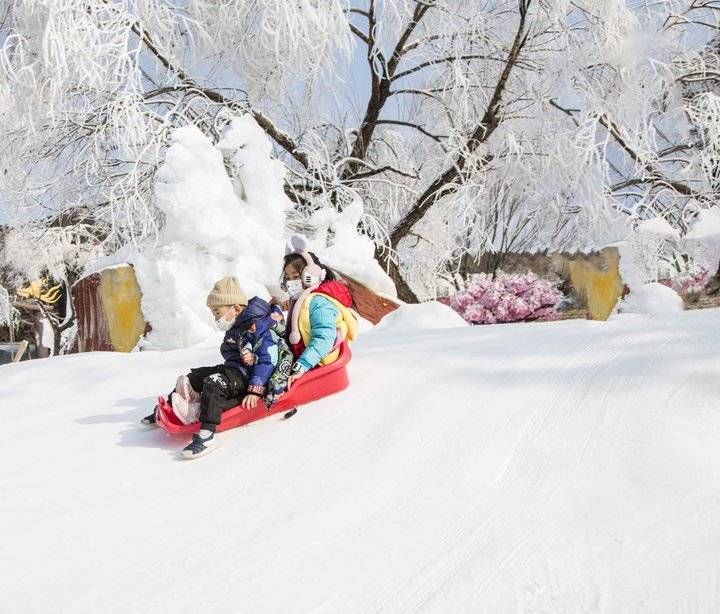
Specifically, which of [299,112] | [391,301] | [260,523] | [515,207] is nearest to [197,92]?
[299,112]

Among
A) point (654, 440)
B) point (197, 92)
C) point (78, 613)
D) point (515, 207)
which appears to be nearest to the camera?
point (78, 613)

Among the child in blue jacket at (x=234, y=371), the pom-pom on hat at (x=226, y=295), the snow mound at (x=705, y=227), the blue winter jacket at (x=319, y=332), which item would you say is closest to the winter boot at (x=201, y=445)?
the child in blue jacket at (x=234, y=371)

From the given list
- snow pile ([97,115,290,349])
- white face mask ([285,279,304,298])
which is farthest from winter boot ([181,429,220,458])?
snow pile ([97,115,290,349])

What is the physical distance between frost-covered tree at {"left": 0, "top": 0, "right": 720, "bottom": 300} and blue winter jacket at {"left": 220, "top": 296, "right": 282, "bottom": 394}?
13.8 feet

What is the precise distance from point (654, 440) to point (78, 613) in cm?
184

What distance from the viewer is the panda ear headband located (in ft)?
12.0

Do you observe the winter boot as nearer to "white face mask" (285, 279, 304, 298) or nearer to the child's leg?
the child's leg

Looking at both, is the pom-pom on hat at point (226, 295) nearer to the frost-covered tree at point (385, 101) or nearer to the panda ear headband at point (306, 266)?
the panda ear headband at point (306, 266)

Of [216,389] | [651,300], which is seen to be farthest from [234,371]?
[651,300]

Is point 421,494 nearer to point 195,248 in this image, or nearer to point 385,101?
point 195,248

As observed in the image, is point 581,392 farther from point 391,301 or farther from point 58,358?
point 391,301

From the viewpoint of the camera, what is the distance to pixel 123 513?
8.66 feet

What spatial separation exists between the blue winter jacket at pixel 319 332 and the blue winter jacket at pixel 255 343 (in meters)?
0.15

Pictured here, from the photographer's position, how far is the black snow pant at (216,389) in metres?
3.25
